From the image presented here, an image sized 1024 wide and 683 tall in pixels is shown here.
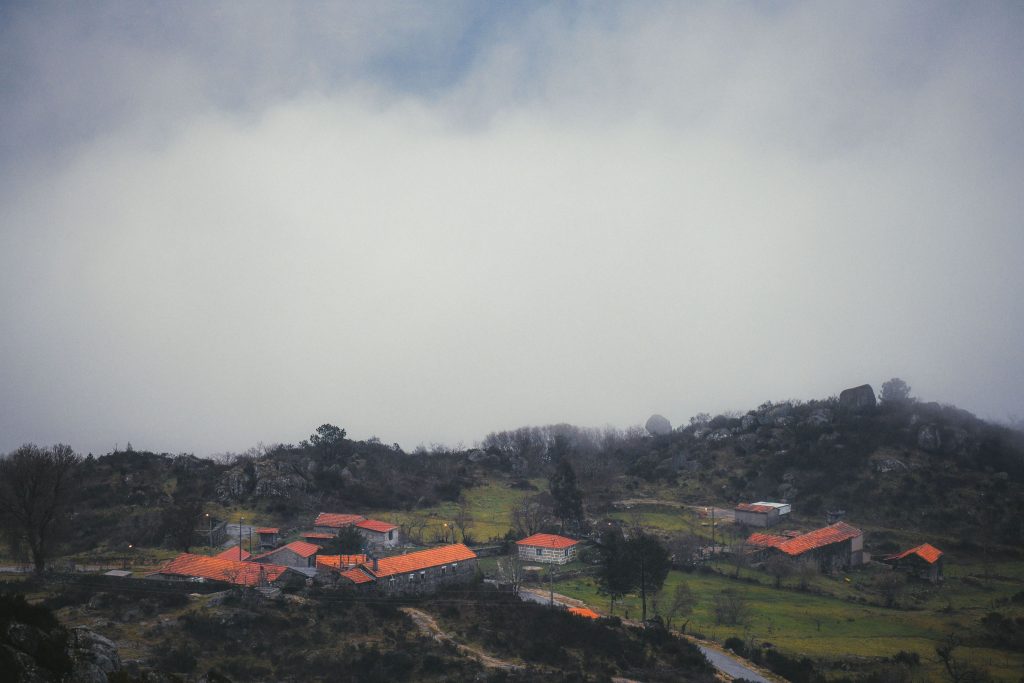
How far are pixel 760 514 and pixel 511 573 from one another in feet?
128

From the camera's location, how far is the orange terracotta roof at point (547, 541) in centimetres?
7119

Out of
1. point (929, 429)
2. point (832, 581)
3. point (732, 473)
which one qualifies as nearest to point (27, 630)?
point (832, 581)

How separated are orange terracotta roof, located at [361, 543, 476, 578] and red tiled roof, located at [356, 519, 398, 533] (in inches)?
451

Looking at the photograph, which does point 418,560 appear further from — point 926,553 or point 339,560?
point 926,553

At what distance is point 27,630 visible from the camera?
1683 centimetres

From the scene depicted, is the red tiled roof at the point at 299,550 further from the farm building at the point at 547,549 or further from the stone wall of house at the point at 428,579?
the farm building at the point at 547,549

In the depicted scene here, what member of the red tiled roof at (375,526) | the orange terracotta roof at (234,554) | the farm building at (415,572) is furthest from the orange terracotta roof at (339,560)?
the red tiled roof at (375,526)

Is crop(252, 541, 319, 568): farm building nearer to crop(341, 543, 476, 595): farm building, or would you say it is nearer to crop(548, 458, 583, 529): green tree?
crop(341, 543, 476, 595): farm building

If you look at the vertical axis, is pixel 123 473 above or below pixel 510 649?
above

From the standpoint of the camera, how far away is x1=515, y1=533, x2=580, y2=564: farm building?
70500mm

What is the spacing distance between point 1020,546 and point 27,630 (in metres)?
87.9

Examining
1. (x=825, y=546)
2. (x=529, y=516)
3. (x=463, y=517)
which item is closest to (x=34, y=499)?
(x=463, y=517)

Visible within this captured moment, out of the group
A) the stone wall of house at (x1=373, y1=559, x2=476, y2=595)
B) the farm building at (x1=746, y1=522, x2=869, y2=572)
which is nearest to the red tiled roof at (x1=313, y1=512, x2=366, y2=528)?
the stone wall of house at (x1=373, y1=559, x2=476, y2=595)

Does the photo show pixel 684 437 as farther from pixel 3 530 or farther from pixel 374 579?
pixel 3 530
